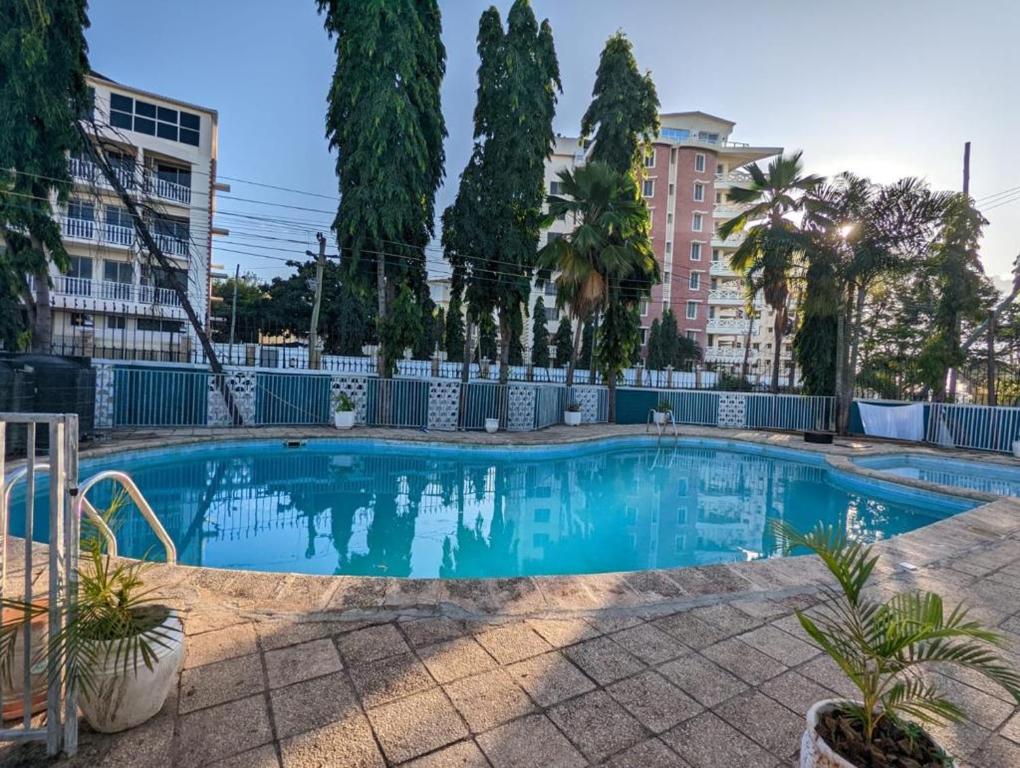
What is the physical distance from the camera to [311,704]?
219 centimetres

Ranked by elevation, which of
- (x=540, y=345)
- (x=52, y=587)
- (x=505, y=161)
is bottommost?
(x=52, y=587)

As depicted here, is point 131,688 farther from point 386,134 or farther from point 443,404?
point 386,134

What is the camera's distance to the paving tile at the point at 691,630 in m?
2.90

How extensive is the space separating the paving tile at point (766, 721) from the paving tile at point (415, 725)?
121 cm

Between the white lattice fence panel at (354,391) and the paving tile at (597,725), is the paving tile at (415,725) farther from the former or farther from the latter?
the white lattice fence panel at (354,391)

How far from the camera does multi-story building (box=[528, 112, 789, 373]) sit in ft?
114

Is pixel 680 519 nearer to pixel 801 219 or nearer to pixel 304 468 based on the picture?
pixel 304 468

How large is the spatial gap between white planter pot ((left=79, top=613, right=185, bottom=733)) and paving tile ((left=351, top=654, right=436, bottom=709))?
0.79m

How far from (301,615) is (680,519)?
20.4ft

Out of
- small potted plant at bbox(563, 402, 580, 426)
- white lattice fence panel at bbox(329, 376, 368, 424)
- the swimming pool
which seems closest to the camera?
the swimming pool

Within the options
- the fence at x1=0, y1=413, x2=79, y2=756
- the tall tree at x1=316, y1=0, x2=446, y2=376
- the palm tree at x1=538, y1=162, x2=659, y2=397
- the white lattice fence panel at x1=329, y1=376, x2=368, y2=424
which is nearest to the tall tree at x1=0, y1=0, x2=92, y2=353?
the tall tree at x1=316, y1=0, x2=446, y2=376

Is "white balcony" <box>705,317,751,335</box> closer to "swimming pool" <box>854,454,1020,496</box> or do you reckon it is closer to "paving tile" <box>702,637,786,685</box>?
"swimming pool" <box>854,454,1020,496</box>

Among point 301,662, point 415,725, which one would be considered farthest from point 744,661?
point 301,662

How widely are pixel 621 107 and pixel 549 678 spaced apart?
56.6 feet
